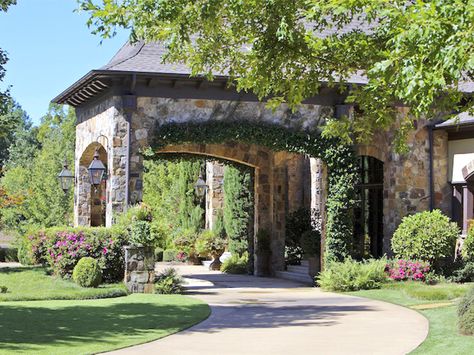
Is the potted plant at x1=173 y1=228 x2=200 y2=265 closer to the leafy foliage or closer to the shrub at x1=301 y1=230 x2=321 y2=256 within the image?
the leafy foliage

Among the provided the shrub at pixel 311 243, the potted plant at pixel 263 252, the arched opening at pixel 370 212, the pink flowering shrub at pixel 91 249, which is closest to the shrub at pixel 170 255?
the potted plant at pixel 263 252

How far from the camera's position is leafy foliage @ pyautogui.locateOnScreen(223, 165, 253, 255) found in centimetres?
2583

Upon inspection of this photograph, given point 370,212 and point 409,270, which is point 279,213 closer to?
point 370,212

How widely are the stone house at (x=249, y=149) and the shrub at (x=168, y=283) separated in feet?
7.18

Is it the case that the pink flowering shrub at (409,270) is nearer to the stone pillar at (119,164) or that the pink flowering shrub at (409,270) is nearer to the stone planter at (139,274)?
the stone planter at (139,274)

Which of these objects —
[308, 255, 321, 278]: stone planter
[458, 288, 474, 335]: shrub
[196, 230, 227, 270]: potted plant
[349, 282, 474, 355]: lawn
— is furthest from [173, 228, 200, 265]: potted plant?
[458, 288, 474, 335]: shrub

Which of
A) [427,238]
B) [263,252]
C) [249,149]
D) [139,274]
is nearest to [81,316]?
[139,274]

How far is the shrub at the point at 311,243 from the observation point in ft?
72.3

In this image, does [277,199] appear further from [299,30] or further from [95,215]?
[299,30]

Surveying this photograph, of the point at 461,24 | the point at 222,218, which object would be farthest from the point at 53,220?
the point at 461,24

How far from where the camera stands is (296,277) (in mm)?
22875

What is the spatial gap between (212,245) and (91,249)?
412 inches

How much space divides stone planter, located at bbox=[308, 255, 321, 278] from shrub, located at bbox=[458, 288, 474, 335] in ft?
34.1

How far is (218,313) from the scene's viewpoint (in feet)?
47.3
